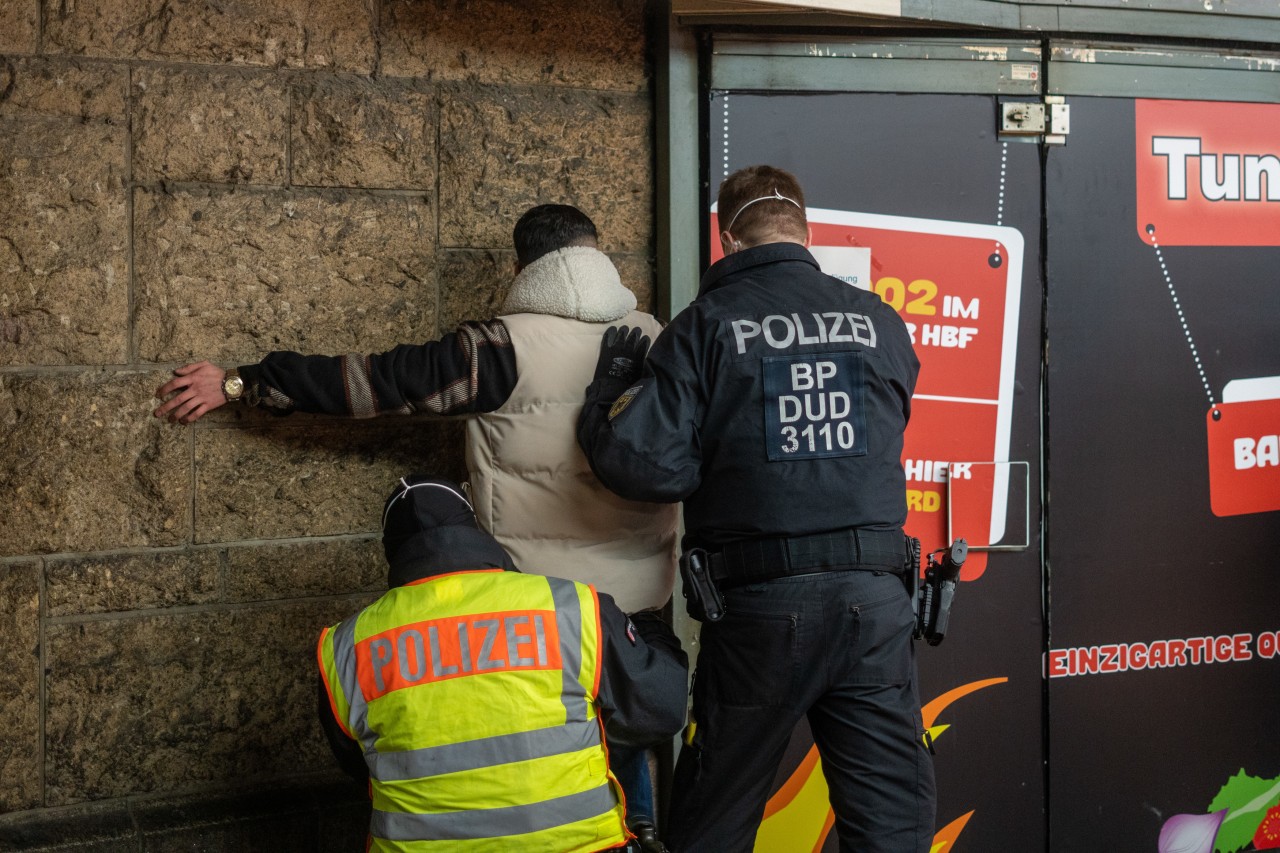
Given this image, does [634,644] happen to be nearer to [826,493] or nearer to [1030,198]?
[826,493]

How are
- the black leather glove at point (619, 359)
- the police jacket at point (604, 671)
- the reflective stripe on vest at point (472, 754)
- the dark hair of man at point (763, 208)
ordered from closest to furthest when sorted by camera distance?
the reflective stripe on vest at point (472, 754) < the police jacket at point (604, 671) < the dark hair of man at point (763, 208) < the black leather glove at point (619, 359)

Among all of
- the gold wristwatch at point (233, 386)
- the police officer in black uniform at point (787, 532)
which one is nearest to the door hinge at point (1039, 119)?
the police officer in black uniform at point (787, 532)

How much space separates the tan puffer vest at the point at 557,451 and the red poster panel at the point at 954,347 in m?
0.99

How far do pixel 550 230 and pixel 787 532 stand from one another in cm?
98

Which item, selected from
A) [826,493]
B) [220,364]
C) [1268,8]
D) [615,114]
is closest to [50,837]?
[220,364]

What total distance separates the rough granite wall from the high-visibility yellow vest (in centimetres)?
113

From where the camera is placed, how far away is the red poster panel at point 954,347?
3.36 m

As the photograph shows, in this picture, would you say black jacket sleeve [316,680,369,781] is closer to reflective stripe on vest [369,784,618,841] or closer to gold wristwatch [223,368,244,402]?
reflective stripe on vest [369,784,618,841]

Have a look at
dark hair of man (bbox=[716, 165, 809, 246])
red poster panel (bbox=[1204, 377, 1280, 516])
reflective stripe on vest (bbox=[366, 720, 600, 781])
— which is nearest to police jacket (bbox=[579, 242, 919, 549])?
dark hair of man (bbox=[716, 165, 809, 246])

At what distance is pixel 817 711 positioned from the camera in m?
2.53

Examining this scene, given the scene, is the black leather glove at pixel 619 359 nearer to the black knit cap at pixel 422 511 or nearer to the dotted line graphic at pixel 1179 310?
the black knit cap at pixel 422 511

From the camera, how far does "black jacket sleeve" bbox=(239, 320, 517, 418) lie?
2.75 metres

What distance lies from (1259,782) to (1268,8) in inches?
99.8

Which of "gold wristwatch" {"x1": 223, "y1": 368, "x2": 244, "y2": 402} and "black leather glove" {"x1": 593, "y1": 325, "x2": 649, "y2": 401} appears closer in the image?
"black leather glove" {"x1": 593, "y1": 325, "x2": 649, "y2": 401}
